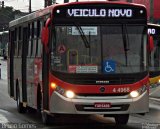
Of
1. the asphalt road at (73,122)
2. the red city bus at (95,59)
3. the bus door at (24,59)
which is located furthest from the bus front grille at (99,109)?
the bus door at (24,59)

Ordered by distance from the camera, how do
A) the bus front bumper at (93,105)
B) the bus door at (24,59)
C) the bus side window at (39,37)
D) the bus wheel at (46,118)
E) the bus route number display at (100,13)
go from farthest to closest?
the bus door at (24,59)
the bus side window at (39,37)
the bus wheel at (46,118)
the bus route number display at (100,13)
the bus front bumper at (93,105)

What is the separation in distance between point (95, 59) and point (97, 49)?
9.7 inches

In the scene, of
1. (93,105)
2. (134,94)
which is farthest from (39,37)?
(134,94)

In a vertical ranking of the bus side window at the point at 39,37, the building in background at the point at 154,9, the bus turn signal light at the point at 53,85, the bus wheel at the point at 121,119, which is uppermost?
the building in background at the point at 154,9

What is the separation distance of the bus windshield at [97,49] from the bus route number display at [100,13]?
285mm

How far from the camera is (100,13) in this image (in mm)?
13062

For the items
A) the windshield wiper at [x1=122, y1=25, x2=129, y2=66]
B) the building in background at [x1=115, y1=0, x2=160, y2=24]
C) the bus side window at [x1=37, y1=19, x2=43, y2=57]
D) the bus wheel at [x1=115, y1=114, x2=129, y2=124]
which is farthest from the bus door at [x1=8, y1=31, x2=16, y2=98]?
the building in background at [x1=115, y1=0, x2=160, y2=24]

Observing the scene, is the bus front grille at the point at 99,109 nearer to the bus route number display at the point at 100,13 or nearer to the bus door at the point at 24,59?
the bus route number display at the point at 100,13

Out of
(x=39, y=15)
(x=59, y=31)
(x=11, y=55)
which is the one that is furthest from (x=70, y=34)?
(x=11, y=55)

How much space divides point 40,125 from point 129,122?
8.54 feet

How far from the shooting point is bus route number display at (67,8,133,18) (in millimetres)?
13008

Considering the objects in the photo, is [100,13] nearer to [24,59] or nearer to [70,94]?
[70,94]

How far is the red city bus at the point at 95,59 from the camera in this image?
41.4 feet

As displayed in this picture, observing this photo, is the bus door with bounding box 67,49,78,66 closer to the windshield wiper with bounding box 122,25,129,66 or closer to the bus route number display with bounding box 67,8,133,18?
the bus route number display with bounding box 67,8,133,18
